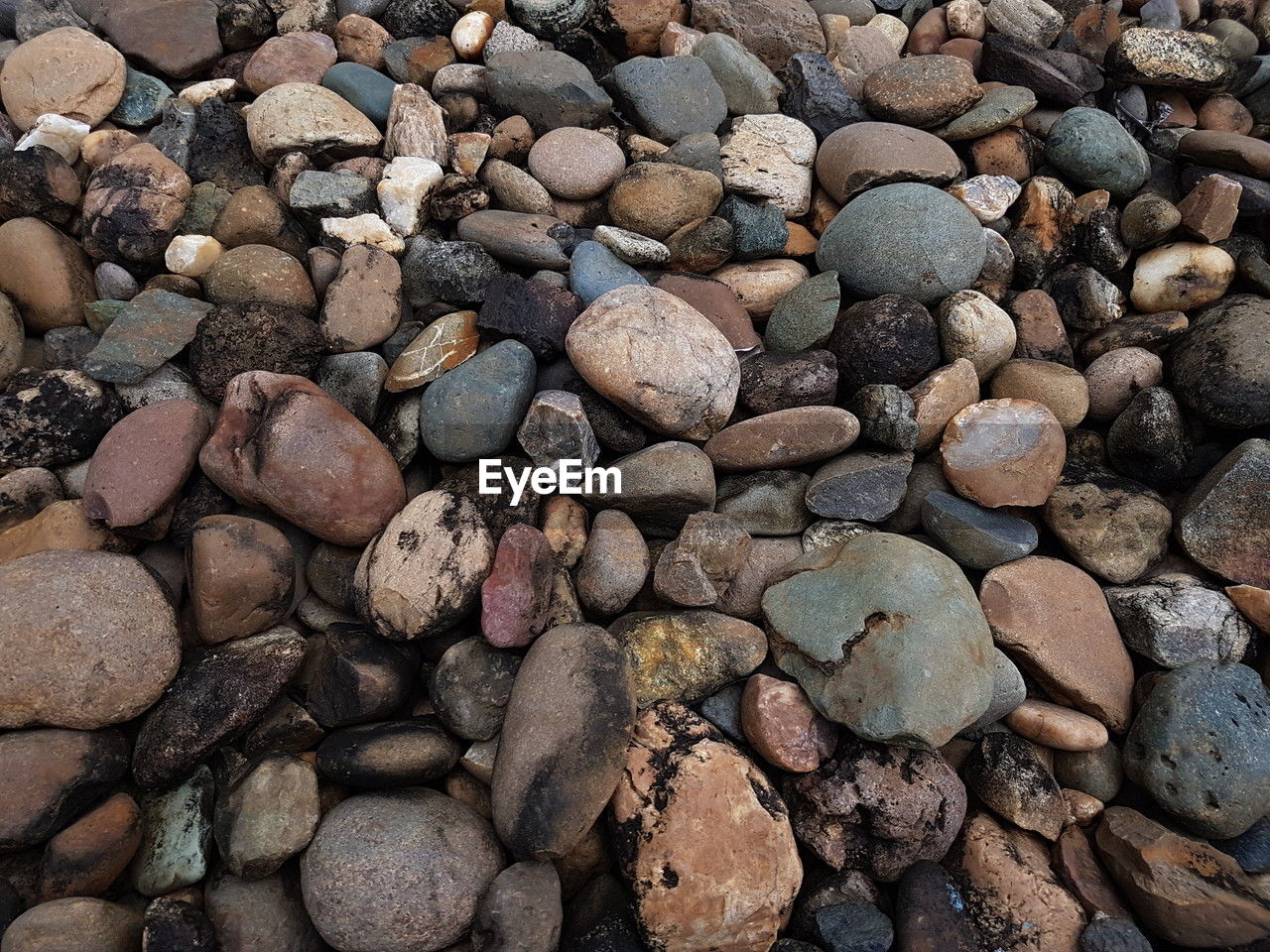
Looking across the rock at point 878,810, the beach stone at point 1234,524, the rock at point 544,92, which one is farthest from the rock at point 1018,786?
the rock at point 544,92

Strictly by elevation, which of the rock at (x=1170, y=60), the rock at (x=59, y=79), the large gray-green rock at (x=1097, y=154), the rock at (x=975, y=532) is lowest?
the rock at (x=975, y=532)

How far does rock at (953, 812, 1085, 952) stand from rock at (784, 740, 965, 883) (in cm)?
10

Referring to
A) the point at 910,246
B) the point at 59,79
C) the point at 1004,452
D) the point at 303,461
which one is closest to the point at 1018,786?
the point at 1004,452

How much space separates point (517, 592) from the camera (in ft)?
8.33

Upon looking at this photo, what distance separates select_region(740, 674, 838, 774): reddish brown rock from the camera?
2.41 metres

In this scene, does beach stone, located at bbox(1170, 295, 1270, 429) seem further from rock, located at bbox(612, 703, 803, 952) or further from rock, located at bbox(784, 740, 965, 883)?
rock, located at bbox(612, 703, 803, 952)

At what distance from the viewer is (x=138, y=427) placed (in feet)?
9.24

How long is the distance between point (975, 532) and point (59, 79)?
491 cm

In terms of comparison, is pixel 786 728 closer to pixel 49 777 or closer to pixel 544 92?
pixel 49 777

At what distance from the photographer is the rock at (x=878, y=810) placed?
234 cm

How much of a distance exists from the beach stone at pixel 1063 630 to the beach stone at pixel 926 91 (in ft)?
8.29

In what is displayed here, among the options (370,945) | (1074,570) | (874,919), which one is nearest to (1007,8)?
(1074,570)

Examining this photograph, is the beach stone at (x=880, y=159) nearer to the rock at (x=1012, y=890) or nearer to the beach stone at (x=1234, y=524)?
the beach stone at (x=1234, y=524)

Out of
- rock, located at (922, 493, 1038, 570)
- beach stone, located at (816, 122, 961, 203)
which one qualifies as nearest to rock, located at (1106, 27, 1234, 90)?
beach stone, located at (816, 122, 961, 203)
